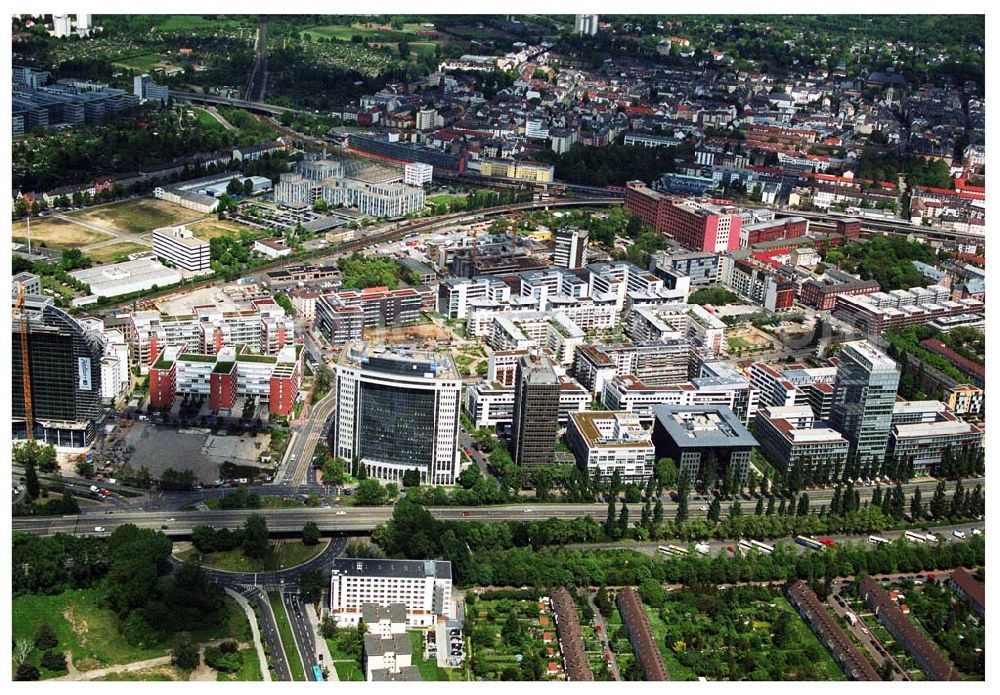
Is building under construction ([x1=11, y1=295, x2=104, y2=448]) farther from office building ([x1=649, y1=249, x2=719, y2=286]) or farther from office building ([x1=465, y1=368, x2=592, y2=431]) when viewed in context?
office building ([x1=649, y1=249, x2=719, y2=286])

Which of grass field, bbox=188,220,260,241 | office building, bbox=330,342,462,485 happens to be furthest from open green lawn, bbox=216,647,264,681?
grass field, bbox=188,220,260,241

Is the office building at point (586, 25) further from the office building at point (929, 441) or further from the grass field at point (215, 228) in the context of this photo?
the office building at point (929, 441)

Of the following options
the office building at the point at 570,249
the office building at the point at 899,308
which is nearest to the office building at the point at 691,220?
the office building at the point at 570,249

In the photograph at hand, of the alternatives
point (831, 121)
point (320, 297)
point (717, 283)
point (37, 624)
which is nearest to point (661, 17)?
point (831, 121)

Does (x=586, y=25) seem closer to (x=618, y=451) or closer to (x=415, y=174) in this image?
(x=415, y=174)

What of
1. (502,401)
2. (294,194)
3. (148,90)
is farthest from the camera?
(148,90)

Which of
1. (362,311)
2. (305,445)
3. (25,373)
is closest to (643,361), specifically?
(362,311)

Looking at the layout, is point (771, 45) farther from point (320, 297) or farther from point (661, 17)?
point (320, 297)
